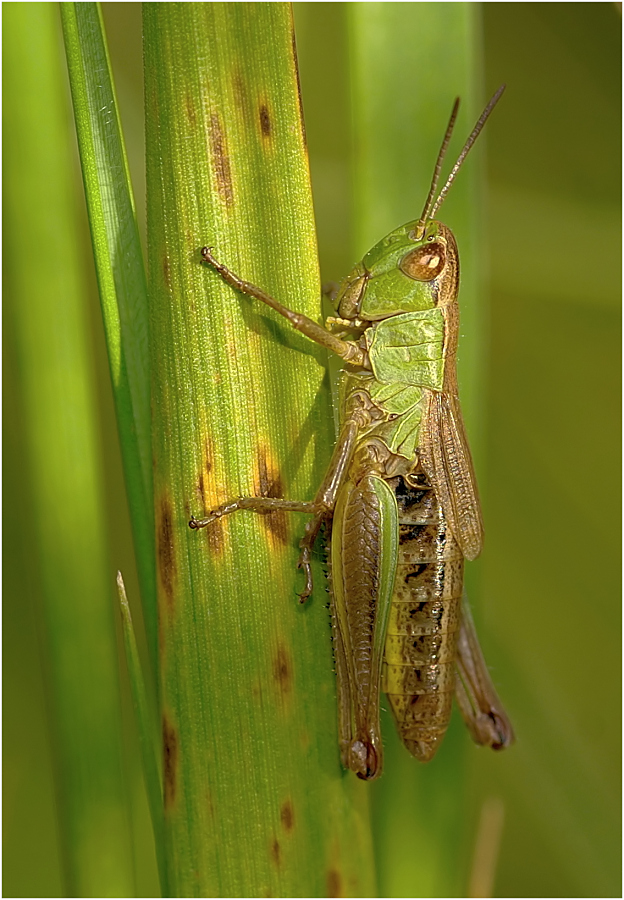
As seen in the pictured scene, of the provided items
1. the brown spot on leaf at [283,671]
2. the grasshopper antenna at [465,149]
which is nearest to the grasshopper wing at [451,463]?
the grasshopper antenna at [465,149]

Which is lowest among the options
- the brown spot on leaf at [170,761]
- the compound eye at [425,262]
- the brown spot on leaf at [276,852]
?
the brown spot on leaf at [276,852]

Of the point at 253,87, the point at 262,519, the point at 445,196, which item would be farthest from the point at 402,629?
the point at 253,87

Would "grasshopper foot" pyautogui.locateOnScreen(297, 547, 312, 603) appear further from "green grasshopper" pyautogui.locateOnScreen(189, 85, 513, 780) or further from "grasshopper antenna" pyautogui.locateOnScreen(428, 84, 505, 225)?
"grasshopper antenna" pyautogui.locateOnScreen(428, 84, 505, 225)

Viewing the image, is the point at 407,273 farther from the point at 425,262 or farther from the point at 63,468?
the point at 63,468

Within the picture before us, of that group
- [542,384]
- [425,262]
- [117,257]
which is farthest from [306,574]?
[542,384]

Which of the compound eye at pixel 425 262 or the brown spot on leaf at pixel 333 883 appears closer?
the brown spot on leaf at pixel 333 883

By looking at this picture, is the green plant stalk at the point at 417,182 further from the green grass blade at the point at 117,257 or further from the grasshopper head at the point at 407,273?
the green grass blade at the point at 117,257

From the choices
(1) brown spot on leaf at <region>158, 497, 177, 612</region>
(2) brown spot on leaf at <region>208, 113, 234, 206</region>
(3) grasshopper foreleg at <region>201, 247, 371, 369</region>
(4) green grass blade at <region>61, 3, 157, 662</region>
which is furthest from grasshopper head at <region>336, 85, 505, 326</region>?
(1) brown spot on leaf at <region>158, 497, 177, 612</region>
